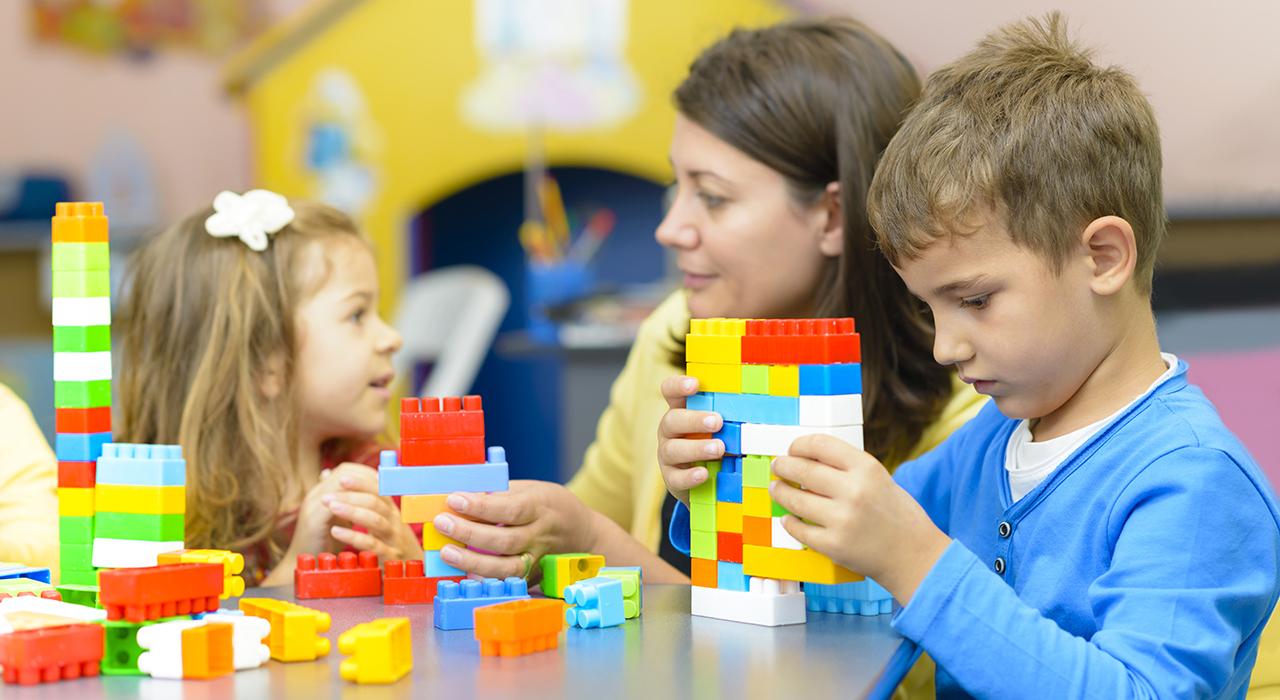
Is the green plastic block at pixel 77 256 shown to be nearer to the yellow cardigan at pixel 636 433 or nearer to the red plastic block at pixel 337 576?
the red plastic block at pixel 337 576

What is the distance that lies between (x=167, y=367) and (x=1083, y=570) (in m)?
0.95

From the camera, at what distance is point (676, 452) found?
38.1 inches

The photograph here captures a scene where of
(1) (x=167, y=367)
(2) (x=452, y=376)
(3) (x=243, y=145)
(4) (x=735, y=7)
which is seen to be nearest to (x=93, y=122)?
(3) (x=243, y=145)

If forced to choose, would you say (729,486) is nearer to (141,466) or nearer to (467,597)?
(467,597)

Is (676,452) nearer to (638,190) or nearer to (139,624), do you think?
(139,624)

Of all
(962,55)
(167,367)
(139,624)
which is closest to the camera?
(139,624)

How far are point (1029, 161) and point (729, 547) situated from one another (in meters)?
0.34

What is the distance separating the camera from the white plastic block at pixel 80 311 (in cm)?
93

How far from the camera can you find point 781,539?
2.96ft

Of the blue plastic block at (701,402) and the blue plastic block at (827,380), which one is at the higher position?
the blue plastic block at (827,380)

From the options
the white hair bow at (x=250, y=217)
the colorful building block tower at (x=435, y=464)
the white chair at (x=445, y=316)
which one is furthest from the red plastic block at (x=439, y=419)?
the white chair at (x=445, y=316)

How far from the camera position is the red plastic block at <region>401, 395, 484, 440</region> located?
96cm

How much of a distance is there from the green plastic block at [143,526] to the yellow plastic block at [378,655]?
0.19m

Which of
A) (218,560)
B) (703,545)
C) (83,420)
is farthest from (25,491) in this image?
(703,545)
